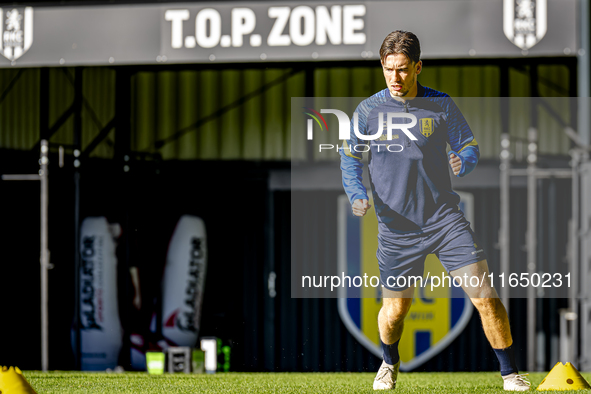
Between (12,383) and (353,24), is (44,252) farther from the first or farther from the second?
→ (353,24)

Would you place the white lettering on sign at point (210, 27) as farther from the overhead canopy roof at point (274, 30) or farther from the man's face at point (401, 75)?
the man's face at point (401, 75)

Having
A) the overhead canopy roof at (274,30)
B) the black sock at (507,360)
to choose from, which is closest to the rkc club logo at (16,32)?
the overhead canopy roof at (274,30)

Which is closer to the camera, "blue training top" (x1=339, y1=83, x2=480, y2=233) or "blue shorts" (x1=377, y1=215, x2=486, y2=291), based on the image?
"blue shorts" (x1=377, y1=215, x2=486, y2=291)

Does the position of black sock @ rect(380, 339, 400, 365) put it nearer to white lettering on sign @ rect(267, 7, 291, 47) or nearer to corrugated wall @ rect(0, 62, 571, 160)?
white lettering on sign @ rect(267, 7, 291, 47)

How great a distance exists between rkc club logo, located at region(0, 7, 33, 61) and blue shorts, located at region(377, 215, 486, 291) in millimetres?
3829

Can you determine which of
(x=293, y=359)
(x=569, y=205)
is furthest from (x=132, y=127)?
(x=569, y=205)

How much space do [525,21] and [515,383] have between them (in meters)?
3.18

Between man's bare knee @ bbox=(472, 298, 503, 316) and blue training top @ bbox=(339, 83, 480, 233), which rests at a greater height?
blue training top @ bbox=(339, 83, 480, 233)

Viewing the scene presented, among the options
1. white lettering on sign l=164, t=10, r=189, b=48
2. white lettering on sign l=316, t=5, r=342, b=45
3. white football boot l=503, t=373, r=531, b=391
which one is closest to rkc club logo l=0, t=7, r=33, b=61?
white lettering on sign l=164, t=10, r=189, b=48

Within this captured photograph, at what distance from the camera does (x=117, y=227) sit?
892 centimetres

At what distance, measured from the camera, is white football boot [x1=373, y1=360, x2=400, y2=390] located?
5664mm

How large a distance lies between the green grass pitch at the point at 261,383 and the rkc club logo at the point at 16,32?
9.38 feet

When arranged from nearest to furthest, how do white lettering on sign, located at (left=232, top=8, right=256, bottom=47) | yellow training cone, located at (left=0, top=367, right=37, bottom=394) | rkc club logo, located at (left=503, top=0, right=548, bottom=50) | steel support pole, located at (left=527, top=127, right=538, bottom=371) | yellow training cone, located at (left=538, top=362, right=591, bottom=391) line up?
yellow training cone, located at (left=0, top=367, right=37, bottom=394) < yellow training cone, located at (left=538, top=362, right=591, bottom=391) < rkc club logo, located at (left=503, top=0, right=548, bottom=50) < white lettering on sign, located at (left=232, top=8, right=256, bottom=47) < steel support pole, located at (left=527, top=127, right=538, bottom=371)

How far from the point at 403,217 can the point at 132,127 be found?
167 inches
